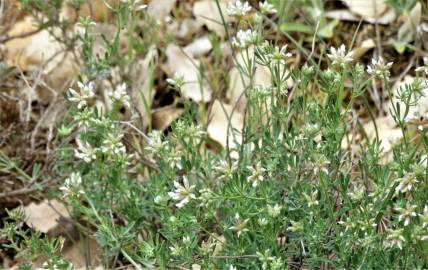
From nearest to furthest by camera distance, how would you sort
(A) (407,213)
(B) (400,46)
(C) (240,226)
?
(A) (407,213), (C) (240,226), (B) (400,46)

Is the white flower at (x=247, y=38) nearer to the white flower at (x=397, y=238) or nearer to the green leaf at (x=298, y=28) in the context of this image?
the white flower at (x=397, y=238)

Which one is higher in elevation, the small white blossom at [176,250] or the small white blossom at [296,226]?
the small white blossom at [296,226]

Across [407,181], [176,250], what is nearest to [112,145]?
[176,250]

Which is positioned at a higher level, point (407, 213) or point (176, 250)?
point (407, 213)

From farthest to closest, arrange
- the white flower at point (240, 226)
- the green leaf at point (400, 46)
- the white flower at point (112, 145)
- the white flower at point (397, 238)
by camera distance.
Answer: the green leaf at point (400, 46) < the white flower at point (112, 145) < the white flower at point (240, 226) < the white flower at point (397, 238)

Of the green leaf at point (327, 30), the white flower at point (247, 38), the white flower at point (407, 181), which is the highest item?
the white flower at point (247, 38)

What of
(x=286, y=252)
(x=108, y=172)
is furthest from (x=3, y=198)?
(x=286, y=252)

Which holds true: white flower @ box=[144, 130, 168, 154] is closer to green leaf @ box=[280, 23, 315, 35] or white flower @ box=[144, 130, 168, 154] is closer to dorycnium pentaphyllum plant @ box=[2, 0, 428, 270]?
dorycnium pentaphyllum plant @ box=[2, 0, 428, 270]

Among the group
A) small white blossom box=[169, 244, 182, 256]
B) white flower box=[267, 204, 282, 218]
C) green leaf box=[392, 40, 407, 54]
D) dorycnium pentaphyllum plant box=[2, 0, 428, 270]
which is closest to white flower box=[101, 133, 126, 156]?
dorycnium pentaphyllum plant box=[2, 0, 428, 270]

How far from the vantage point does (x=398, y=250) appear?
181 cm

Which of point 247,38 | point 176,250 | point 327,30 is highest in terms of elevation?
point 247,38

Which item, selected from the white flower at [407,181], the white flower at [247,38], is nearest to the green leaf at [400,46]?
the white flower at [247,38]

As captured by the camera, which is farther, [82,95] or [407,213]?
[82,95]

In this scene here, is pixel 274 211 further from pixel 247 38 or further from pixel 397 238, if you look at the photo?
pixel 247 38
